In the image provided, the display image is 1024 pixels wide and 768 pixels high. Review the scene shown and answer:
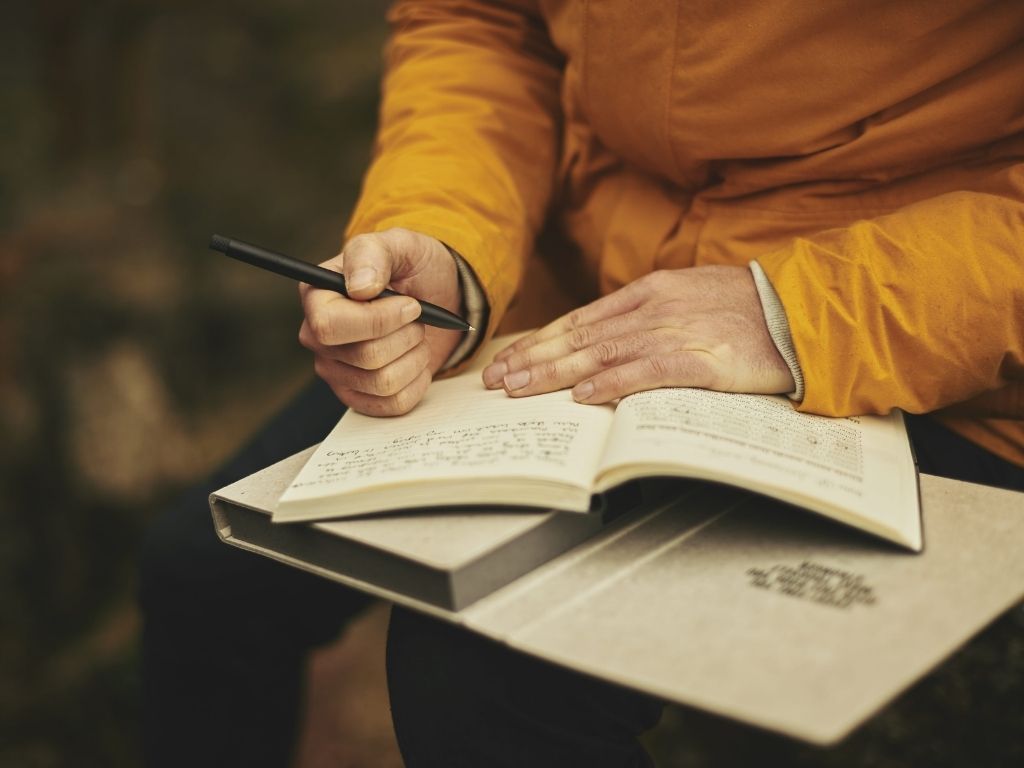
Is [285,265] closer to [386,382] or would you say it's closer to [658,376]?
[386,382]

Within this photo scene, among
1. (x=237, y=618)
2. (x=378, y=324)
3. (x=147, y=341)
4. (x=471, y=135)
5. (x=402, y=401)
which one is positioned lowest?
(x=147, y=341)

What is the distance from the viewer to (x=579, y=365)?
0.98m

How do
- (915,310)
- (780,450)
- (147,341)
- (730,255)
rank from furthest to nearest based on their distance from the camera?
(147,341), (730,255), (915,310), (780,450)

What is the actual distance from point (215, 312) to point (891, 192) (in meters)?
2.51

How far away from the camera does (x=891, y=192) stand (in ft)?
3.51

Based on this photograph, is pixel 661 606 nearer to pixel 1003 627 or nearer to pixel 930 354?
pixel 930 354

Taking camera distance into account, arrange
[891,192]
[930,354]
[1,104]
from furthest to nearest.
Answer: [1,104], [891,192], [930,354]

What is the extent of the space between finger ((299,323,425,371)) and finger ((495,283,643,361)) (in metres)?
0.12

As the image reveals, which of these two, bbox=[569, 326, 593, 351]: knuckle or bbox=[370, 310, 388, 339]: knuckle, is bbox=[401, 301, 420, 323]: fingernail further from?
bbox=[569, 326, 593, 351]: knuckle

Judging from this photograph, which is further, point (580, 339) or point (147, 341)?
point (147, 341)

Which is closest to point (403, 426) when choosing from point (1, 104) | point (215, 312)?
point (215, 312)

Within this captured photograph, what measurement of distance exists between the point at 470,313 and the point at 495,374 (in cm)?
16

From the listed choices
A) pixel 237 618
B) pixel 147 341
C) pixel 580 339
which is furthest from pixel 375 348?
pixel 147 341

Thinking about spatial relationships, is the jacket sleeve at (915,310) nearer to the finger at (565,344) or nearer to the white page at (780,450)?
the white page at (780,450)
